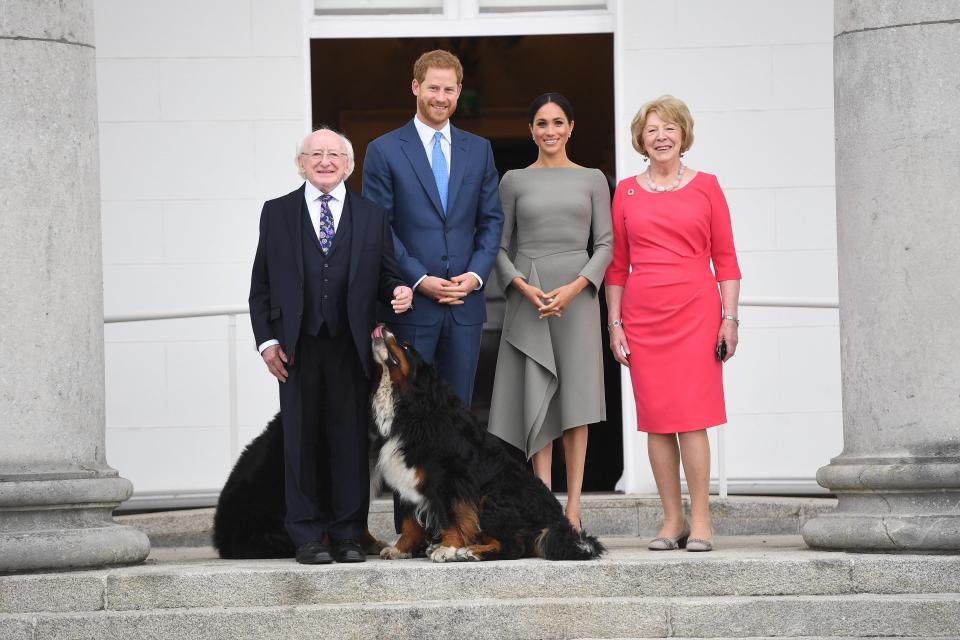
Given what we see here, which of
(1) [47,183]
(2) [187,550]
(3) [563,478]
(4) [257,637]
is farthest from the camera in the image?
(3) [563,478]

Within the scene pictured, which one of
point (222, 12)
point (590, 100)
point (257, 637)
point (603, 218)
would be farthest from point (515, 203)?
point (590, 100)

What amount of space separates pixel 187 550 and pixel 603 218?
8.32 feet

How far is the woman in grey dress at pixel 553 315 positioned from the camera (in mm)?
6738

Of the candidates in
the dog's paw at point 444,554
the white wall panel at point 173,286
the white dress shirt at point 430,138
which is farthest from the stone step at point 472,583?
the white wall panel at point 173,286

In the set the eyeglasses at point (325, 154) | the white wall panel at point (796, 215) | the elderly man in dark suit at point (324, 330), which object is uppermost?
the eyeglasses at point (325, 154)

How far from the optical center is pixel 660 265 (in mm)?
6555

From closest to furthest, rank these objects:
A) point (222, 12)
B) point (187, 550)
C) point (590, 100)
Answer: point (187, 550) → point (222, 12) → point (590, 100)

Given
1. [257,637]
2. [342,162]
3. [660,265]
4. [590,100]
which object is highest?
[590,100]

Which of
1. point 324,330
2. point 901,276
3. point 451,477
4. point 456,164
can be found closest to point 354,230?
point 324,330

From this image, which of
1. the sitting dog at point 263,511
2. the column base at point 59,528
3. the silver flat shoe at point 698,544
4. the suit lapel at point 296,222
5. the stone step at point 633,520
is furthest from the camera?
the stone step at point 633,520

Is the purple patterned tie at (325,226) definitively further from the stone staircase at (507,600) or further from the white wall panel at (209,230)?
the white wall panel at (209,230)

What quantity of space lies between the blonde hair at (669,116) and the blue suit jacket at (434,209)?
0.66 metres

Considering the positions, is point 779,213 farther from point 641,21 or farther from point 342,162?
point 342,162

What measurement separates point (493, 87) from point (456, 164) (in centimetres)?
517
